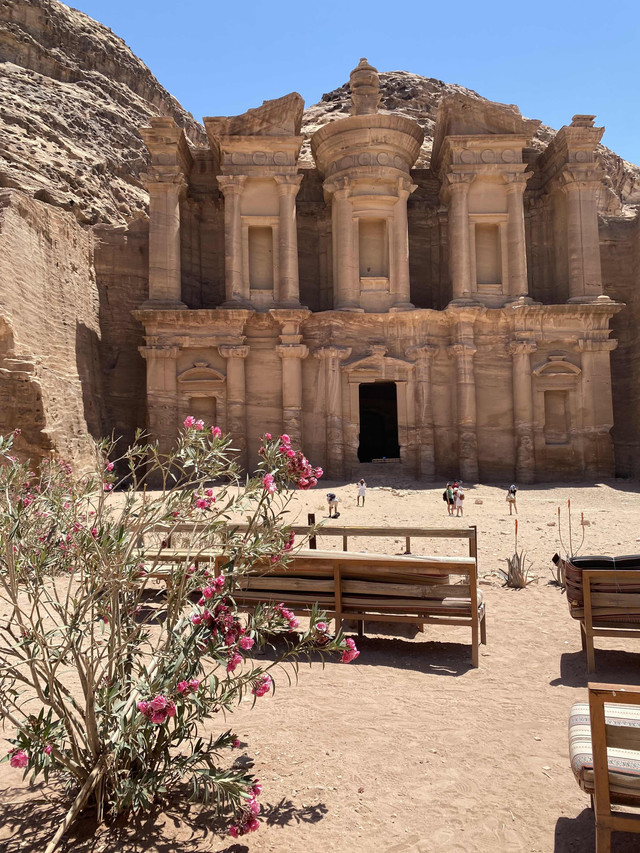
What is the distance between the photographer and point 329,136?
24797 mm

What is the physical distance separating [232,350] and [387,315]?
19.4ft

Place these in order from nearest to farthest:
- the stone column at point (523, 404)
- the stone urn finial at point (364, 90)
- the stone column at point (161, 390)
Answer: the stone column at point (161, 390) → the stone column at point (523, 404) → the stone urn finial at point (364, 90)

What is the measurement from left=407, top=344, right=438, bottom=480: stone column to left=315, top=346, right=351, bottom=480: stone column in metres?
2.71

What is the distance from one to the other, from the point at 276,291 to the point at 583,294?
1171cm

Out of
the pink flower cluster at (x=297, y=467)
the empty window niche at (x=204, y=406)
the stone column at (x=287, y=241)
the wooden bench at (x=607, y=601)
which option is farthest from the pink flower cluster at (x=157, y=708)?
the stone column at (x=287, y=241)

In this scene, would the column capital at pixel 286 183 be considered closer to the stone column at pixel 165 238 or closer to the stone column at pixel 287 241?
the stone column at pixel 287 241

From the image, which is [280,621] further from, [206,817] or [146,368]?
[146,368]

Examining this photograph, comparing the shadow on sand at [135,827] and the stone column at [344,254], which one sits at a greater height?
the stone column at [344,254]

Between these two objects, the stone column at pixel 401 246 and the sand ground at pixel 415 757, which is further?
the stone column at pixel 401 246

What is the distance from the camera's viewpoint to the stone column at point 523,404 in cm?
2331

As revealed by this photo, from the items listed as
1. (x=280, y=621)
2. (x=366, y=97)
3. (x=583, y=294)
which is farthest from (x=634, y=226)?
(x=280, y=621)

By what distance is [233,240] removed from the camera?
2405cm

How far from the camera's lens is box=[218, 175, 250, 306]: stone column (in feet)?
78.3

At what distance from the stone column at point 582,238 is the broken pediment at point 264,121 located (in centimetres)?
1073
